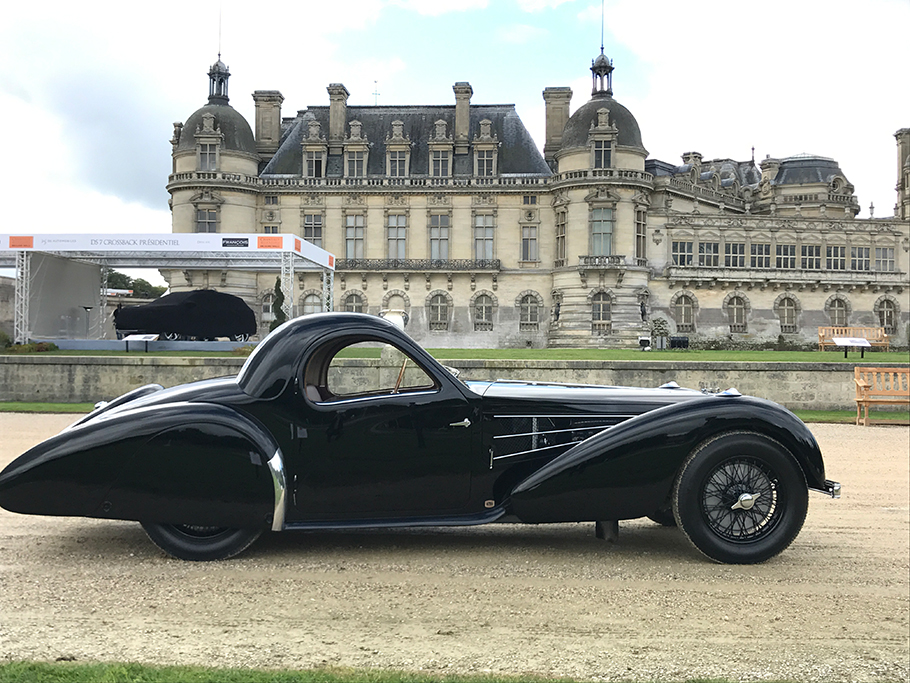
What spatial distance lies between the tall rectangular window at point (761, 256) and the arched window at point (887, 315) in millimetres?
7371

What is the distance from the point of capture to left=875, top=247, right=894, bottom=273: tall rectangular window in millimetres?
45281

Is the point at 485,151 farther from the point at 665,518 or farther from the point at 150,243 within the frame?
the point at 665,518

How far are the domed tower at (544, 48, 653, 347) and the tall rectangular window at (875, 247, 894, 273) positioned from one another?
47.1 feet

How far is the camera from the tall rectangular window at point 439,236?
44344 mm

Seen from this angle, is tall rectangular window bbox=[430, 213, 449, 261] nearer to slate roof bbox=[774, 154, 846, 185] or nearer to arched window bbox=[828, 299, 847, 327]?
arched window bbox=[828, 299, 847, 327]

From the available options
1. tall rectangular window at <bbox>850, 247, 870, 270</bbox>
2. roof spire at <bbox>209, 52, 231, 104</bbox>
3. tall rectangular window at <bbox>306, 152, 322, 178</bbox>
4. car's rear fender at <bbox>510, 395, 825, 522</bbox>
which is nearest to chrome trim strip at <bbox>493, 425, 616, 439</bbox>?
car's rear fender at <bbox>510, 395, 825, 522</bbox>

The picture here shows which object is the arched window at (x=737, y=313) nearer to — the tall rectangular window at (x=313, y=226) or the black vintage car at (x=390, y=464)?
the tall rectangular window at (x=313, y=226)

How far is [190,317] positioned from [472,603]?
99.2 ft

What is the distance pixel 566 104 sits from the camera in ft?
155

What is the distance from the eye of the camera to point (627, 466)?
17.8ft

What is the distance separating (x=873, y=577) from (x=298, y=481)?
399cm

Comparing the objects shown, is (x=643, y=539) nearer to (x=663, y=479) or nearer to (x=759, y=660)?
(x=663, y=479)

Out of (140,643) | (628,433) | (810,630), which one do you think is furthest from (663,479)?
(140,643)

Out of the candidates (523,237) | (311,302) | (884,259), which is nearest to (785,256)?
(884,259)
